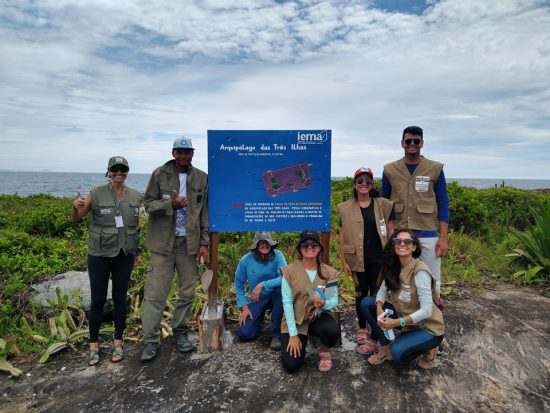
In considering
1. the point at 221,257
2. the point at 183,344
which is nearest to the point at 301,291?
the point at 183,344

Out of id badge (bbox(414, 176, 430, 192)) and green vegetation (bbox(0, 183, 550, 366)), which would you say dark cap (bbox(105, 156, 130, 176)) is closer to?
green vegetation (bbox(0, 183, 550, 366))

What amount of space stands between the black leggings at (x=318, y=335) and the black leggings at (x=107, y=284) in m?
1.71

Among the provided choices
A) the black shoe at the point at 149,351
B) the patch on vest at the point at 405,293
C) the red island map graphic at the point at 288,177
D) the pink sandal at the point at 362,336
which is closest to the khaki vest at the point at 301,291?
the patch on vest at the point at 405,293

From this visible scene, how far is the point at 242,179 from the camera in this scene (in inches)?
161

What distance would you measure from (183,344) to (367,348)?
192cm

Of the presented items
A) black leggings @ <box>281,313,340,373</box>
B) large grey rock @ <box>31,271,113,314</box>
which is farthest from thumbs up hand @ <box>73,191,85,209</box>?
black leggings @ <box>281,313,340,373</box>

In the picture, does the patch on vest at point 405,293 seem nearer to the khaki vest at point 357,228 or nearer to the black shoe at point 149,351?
the khaki vest at point 357,228

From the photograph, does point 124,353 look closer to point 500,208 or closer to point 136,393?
point 136,393

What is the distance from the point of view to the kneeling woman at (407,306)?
330 centimetres

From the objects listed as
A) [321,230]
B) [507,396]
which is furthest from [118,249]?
[507,396]

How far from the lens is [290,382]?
→ 3320 millimetres

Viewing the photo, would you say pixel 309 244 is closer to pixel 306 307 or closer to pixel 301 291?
pixel 301 291

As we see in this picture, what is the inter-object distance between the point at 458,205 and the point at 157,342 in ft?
23.5

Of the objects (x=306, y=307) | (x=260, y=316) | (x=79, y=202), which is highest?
(x=79, y=202)
